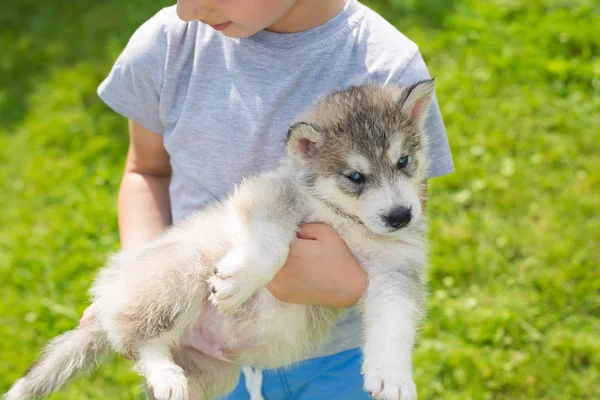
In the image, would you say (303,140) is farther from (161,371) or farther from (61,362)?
(61,362)

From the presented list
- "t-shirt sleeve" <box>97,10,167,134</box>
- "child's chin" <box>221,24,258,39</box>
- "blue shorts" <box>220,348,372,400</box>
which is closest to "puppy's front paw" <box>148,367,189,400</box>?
"blue shorts" <box>220,348,372,400</box>

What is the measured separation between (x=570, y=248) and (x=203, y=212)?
2850 mm

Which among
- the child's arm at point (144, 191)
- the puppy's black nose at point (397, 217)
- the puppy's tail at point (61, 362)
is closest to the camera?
the puppy's black nose at point (397, 217)

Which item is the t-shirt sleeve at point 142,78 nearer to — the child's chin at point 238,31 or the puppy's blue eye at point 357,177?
the child's chin at point 238,31

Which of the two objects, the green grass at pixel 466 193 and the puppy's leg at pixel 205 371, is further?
the green grass at pixel 466 193

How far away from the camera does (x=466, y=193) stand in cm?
485

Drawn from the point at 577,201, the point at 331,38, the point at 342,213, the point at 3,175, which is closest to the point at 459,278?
the point at 577,201

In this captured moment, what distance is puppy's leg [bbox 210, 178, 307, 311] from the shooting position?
2.24 meters

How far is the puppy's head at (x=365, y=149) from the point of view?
244cm

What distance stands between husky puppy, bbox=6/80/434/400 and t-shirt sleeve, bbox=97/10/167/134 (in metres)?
0.54

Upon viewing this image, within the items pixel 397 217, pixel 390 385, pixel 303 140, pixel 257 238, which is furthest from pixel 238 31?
pixel 390 385

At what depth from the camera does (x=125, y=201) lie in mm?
3039

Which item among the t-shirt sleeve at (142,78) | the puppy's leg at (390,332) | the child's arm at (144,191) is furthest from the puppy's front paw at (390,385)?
the t-shirt sleeve at (142,78)

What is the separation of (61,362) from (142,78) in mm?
1215
